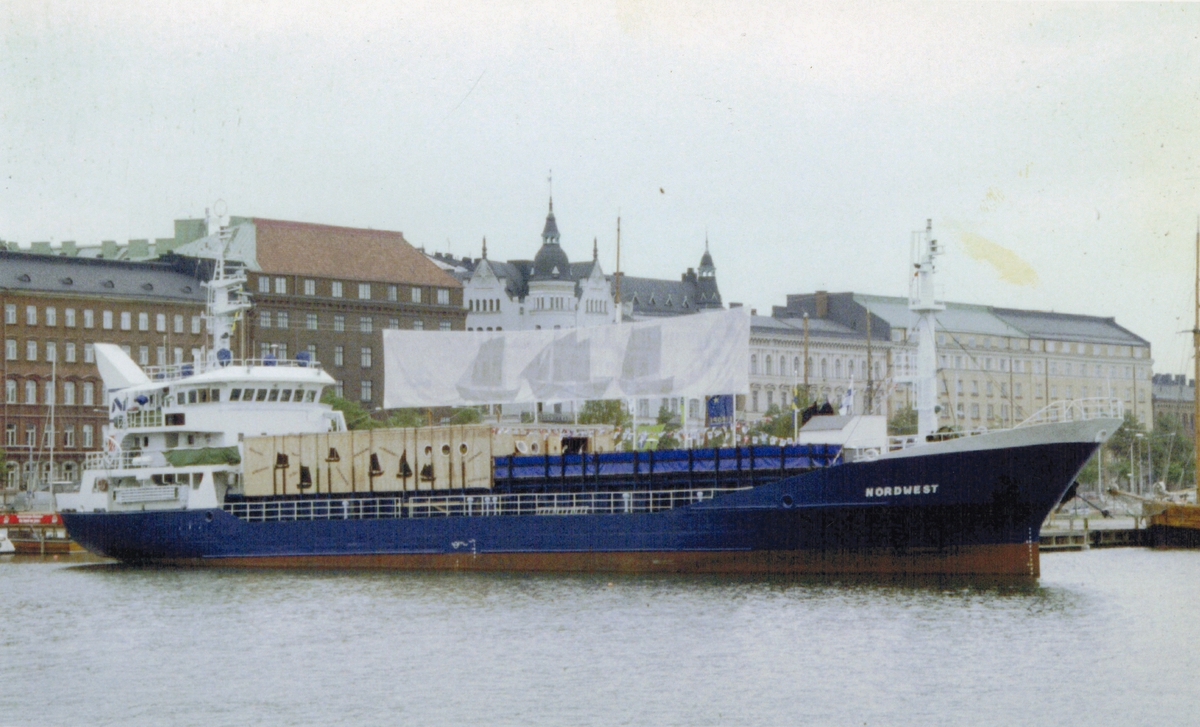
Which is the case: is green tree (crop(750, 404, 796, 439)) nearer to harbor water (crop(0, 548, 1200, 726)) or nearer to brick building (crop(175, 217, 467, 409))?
brick building (crop(175, 217, 467, 409))

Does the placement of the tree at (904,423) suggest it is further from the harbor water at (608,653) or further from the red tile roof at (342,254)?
the harbor water at (608,653)

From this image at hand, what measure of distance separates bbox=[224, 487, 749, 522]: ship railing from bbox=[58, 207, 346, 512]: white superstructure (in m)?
1.91

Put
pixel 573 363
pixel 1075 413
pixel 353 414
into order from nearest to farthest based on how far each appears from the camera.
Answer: pixel 1075 413 → pixel 573 363 → pixel 353 414

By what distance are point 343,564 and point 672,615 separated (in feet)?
65.9

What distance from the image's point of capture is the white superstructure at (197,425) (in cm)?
6412

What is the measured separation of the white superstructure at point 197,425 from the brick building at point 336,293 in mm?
47448

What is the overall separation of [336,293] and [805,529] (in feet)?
241

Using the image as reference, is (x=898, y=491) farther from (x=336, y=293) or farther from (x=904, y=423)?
(x=336, y=293)

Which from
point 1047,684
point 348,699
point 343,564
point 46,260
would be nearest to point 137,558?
point 343,564

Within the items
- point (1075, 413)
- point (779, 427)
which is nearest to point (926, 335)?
point (1075, 413)

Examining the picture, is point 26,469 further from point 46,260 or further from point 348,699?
point 348,699

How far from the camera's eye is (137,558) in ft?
216

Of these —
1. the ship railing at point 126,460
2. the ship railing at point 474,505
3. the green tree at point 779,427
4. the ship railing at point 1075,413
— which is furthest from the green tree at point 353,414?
the ship railing at point 1075,413

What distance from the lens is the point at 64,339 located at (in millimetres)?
109375
